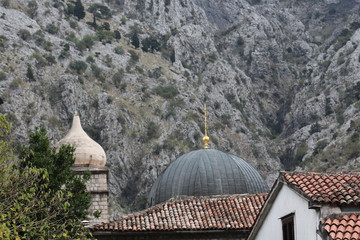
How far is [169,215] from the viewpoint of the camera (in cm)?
3516

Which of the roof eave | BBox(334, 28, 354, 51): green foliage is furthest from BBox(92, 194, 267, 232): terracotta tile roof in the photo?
BBox(334, 28, 354, 51): green foliage

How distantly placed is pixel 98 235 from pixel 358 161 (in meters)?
81.1

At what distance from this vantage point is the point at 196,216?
35.0 meters

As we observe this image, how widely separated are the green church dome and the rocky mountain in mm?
65860

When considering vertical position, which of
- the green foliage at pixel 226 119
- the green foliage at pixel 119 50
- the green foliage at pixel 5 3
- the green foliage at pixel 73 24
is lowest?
the green foliage at pixel 226 119

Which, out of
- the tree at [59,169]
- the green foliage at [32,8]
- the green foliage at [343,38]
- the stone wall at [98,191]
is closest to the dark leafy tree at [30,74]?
the green foliage at [32,8]

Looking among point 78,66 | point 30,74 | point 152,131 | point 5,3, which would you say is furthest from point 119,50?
point 152,131

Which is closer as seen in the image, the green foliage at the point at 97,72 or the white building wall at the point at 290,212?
the white building wall at the point at 290,212

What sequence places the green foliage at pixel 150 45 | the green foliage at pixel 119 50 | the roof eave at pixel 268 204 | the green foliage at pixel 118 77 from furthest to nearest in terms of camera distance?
1. the green foliage at pixel 150 45
2. the green foliage at pixel 119 50
3. the green foliage at pixel 118 77
4. the roof eave at pixel 268 204

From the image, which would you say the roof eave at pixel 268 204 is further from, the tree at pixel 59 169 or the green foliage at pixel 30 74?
the green foliage at pixel 30 74

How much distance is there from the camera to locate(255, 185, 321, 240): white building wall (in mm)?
21677

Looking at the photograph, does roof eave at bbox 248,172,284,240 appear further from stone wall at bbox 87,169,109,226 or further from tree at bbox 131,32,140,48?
tree at bbox 131,32,140,48

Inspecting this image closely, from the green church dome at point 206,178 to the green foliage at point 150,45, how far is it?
386 feet

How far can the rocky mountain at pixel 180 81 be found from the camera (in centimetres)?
12525
